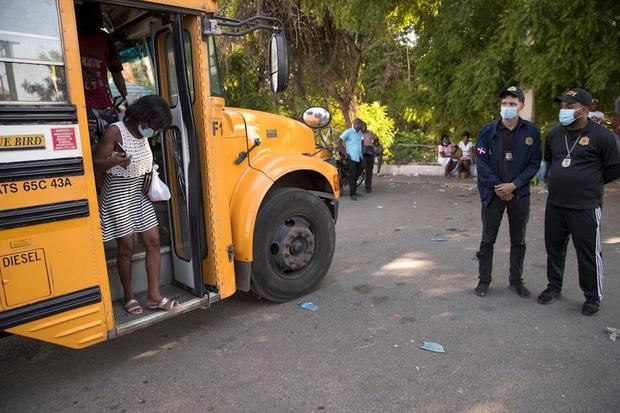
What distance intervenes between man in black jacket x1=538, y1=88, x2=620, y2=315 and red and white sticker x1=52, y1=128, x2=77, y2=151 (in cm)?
359

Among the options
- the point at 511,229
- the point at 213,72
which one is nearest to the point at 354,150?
the point at 511,229

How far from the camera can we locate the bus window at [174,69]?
346 centimetres

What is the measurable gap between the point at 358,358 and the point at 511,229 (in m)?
1.98

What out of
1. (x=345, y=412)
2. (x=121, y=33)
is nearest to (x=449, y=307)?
(x=345, y=412)

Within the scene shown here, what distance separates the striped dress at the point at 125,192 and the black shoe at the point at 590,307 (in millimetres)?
3584

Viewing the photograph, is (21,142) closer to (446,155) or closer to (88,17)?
(88,17)

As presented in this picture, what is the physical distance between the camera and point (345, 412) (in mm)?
2816

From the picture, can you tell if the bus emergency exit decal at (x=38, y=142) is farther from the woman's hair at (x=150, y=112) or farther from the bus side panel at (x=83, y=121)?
the woman's hair at (x=150, y=112)

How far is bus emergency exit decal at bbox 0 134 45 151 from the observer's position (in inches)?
99.7

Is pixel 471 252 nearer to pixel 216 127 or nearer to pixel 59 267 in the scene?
pixel 216 127

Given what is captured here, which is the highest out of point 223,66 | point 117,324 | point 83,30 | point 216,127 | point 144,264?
point 223,66

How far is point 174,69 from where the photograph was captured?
11.7 ft

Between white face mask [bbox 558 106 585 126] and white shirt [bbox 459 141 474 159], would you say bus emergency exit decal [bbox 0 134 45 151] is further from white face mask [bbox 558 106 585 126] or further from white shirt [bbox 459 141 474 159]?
white shirt [bbox 459 141 474 159]

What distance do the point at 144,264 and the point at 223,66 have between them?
10.4m
